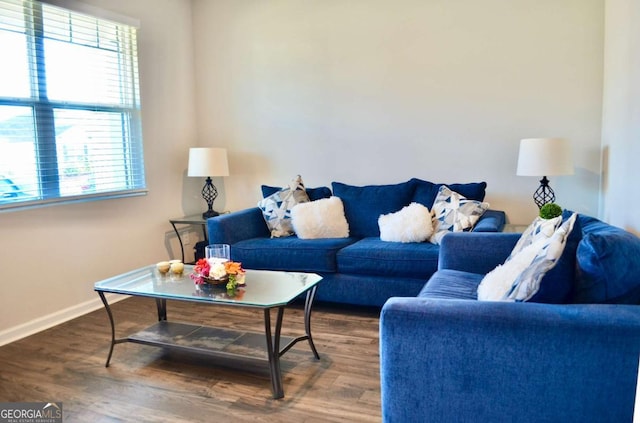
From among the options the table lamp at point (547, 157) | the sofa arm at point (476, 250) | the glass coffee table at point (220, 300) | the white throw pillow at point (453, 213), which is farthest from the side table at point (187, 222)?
the table lamp at point (547, 157)

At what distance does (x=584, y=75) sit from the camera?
11.8ft

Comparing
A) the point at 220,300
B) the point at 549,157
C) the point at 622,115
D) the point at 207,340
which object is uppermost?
the point at 622,115

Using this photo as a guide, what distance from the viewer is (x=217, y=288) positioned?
2.63 meters

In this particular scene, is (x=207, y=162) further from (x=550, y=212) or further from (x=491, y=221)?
(x=550, y=212)

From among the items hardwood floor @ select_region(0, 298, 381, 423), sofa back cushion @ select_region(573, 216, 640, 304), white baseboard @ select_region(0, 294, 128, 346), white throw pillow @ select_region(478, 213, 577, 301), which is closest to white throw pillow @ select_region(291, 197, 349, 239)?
hardwood floor @ select_region(0, 298, 381, 423)

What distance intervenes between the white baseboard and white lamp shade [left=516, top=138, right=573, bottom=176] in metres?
3.32

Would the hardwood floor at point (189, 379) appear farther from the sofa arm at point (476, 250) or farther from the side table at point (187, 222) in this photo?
the side table at point (187, 222)

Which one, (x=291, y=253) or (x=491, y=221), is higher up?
(x=491, y=221)

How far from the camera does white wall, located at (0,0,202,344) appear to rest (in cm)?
325

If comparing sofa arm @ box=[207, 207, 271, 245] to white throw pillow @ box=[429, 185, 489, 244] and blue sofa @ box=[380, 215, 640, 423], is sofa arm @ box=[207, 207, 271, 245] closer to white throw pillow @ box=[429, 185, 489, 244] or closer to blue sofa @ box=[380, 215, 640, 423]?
white throw pillow @ box=[429, 185, 489, 244]

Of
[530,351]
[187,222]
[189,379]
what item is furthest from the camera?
[187,222]

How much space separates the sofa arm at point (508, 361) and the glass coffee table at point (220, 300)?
806 millimetres

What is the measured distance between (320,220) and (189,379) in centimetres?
165

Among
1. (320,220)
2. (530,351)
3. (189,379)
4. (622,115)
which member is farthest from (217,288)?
(622,115)
